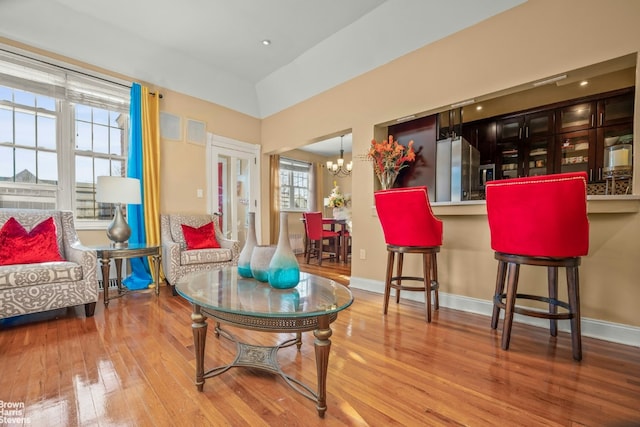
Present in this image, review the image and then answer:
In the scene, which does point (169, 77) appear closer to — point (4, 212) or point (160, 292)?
point (4, 212)

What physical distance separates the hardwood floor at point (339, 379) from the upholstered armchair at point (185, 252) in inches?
36.7

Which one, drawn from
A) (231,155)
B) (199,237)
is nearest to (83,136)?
(199,237)

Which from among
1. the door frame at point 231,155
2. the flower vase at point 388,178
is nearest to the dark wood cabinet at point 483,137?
the flower vase at point 388,178

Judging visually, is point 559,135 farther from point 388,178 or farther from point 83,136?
point 83,136

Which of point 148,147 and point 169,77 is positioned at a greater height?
point 169,77

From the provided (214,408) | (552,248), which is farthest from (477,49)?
(214,408)

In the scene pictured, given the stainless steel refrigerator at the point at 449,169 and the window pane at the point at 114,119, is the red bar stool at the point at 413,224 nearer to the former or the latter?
the stainless steel refrigerator at the point at 449,169

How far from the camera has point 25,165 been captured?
9.56 ft

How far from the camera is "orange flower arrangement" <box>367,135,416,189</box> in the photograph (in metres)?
3.07

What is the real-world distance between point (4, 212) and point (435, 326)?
12.5 feet

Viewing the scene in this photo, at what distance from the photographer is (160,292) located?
3.26 meters

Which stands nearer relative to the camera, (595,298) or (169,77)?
(595,298)

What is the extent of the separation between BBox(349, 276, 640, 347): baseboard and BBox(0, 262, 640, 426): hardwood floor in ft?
0.26

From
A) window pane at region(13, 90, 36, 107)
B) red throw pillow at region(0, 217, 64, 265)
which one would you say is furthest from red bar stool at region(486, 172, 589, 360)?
window pane at region(13, 90, 36, 107)
